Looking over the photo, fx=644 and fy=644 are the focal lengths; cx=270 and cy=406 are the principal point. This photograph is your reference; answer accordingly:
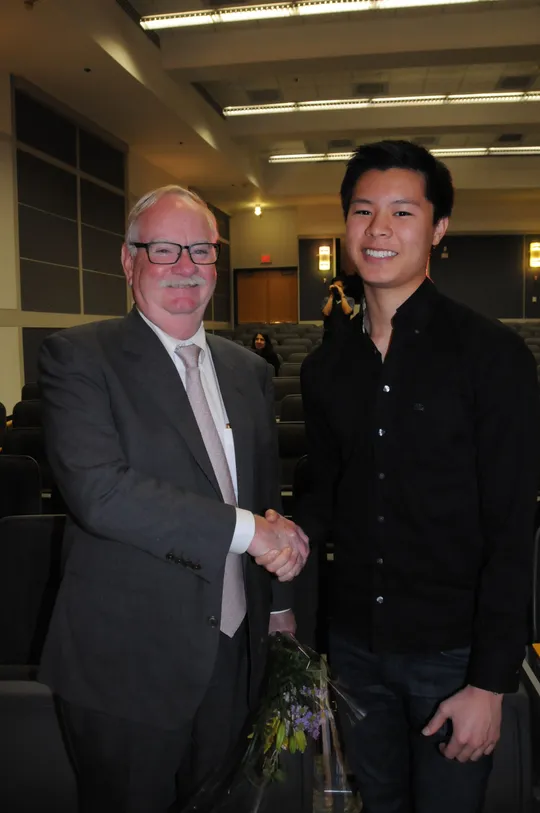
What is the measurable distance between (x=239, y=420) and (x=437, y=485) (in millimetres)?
484

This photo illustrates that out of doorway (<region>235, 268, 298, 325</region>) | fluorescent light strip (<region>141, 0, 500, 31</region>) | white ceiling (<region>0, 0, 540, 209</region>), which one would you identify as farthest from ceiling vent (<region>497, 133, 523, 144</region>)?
doorway (<region>235, 268, 298, 325</region>)

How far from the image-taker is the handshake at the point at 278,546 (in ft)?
4.51

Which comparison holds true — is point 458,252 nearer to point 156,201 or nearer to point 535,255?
point 535,255

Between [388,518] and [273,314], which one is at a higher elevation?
[273,314]

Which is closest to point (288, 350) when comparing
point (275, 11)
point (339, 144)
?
point (275, 11)

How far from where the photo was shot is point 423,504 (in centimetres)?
137

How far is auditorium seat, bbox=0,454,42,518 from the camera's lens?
10.4 feet

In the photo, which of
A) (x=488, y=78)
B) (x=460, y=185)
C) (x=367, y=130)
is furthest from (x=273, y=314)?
(x=488, y=78)

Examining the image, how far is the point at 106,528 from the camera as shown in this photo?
4.20 ft

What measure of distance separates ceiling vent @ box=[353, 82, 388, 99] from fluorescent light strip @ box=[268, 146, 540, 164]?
11.8 ft

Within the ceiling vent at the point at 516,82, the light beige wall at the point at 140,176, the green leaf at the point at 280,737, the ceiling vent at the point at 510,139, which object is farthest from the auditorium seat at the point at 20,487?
the ceiling vent at the point at 510,139

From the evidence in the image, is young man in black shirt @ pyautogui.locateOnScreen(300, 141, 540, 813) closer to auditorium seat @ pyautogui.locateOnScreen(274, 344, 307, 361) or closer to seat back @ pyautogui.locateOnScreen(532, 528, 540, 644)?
seat back @ pyautogui.locateOnScreen(532, 528, 540, 644)

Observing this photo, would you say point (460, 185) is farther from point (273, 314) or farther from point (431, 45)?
point (431, 45)

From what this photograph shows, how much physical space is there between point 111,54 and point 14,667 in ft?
25.8
